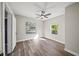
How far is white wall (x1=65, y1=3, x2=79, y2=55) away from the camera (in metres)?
3.69

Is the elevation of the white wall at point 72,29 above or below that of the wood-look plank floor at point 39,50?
above

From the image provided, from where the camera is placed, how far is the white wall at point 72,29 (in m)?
3.69

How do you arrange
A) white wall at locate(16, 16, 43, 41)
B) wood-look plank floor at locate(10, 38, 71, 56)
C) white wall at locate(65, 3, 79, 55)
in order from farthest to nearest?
1. white wall at locate(16, 16, 43, 41)
2. wood-look plank floor at locate(10, 38, 71, 56)
3. white wall at locate(65, 3, 79, 55)

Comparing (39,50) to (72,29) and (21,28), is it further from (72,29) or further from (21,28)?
(21,28)

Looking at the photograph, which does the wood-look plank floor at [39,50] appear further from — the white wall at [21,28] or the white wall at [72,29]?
the white wall at [21,28]

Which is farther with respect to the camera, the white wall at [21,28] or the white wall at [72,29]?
the white wall at [21,28]

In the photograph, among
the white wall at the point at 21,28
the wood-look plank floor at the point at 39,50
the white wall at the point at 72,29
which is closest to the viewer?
the white wall at the point at 72,29

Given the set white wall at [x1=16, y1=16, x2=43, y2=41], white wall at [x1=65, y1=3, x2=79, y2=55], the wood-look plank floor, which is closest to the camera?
white wall at [x1=65, y1=3, x2=79, y2=55]

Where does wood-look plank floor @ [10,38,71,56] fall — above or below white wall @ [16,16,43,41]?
below

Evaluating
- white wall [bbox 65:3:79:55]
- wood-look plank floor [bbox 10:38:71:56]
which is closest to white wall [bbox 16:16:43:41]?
wood-look plank floor [bbox 10:38:71:56]

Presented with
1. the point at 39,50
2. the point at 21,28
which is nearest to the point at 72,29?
the point at 39,50

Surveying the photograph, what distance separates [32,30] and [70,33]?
5473 mm

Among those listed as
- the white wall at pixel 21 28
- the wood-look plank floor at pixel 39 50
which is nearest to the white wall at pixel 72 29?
the wood-look plank floor at pixel 39 50

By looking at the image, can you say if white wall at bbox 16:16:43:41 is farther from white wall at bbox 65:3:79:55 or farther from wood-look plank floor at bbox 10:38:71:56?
white wall at bbox 65:3:79:55
